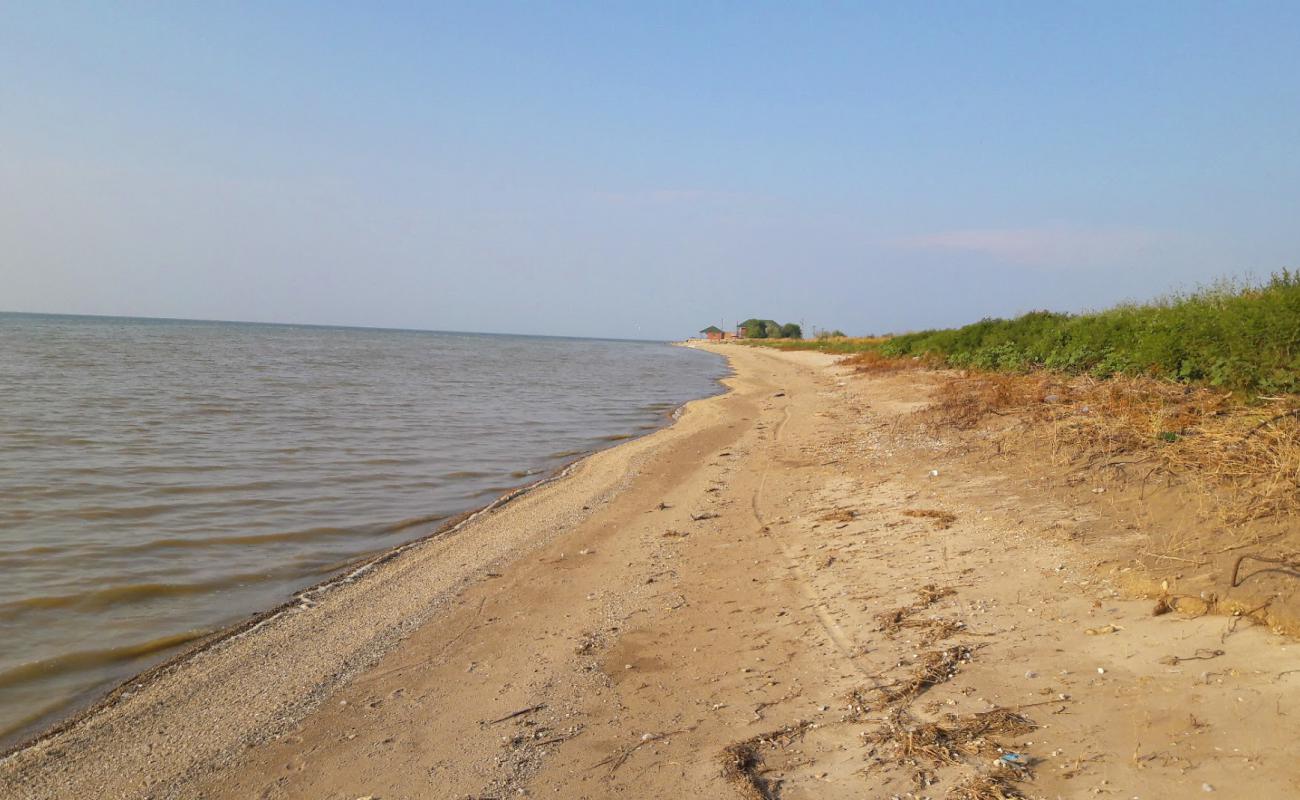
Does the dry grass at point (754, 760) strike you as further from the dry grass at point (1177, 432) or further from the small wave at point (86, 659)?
the small wave at point (86, 659)

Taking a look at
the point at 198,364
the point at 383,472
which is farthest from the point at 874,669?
the point at 198,364

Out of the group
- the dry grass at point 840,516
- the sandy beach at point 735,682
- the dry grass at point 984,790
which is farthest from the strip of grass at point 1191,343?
the dry grass at point 984,790

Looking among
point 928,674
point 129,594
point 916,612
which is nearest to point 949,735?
point 928,674

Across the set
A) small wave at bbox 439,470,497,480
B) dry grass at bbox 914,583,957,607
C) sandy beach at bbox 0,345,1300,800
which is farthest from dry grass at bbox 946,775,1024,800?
small wave at bbox 439,470,497,480

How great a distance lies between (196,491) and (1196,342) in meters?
13.6

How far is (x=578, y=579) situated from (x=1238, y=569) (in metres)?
5.00

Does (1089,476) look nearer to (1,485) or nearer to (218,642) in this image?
(218,642)

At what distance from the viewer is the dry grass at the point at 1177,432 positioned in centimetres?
529

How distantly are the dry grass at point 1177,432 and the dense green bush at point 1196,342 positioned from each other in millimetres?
359

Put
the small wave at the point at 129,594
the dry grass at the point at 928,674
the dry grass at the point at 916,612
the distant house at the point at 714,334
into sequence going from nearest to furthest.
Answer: the dry grass at the point at 928,674 → the dry grass at the point at 916,612 → the small wave at the point at 129,594 → the distant house at the point at 714,334

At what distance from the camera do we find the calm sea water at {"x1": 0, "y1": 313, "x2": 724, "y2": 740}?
586cm

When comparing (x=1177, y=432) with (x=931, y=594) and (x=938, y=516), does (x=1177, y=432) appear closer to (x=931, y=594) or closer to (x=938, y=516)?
(x=938, y=516)

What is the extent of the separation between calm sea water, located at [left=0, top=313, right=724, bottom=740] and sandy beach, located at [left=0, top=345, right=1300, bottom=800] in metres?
0.74

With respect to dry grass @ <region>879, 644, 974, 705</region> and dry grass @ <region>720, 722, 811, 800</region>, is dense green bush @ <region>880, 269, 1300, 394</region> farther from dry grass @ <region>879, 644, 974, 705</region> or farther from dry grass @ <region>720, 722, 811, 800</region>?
dry grass @ <region>720, 722, 811, 800</region>
